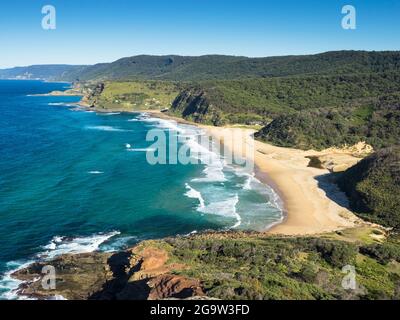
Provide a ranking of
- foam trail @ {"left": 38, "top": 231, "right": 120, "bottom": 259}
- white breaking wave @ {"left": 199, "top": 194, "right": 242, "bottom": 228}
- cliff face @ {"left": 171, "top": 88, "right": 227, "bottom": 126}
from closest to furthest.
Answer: foam trail @ {"left": 38, "top": 231, "right": 120, "bottom": 259} < white breaking wave @ {"left": 199, "top": 194, "right": 242, "bottom": 228} < cliff face @ {"left": 171, "top": 88, "right": 227, "bottom": 126}

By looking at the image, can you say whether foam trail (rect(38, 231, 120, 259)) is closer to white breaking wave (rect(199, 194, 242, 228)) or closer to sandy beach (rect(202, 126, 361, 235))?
white breaking wave (rect(199, 194, 242, 228))

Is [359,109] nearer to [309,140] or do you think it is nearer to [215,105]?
[309,140]

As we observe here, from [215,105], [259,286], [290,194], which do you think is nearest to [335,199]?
[290,194]

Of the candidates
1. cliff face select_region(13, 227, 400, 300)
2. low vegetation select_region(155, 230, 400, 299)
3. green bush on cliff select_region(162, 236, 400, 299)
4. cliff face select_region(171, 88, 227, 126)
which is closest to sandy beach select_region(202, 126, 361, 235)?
cliff face select_region(13, 227, 400, 300)

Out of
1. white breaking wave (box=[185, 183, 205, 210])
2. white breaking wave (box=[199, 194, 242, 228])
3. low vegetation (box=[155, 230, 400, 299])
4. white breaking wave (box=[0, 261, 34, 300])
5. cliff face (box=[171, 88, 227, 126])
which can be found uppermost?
cliff face (box=[171, 88, 227, 126])
